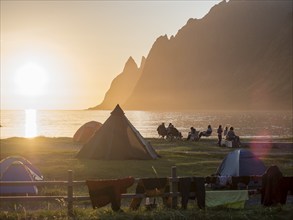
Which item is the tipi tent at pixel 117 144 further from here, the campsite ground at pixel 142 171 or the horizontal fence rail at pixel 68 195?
the horizontal fence rail at pixel 68 195

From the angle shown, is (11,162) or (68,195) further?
(11,162)

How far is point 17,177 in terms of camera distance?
19344mm

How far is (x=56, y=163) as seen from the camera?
29531mm

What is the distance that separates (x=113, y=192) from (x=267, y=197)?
16.6ft

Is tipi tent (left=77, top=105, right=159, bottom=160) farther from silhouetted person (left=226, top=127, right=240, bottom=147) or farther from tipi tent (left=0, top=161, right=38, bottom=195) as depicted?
silhouetted person (left=226, top=127, right=240, bottom=147)

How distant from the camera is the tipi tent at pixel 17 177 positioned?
18841mm

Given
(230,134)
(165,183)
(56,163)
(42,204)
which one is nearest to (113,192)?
(165,183)

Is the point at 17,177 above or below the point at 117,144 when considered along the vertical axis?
below

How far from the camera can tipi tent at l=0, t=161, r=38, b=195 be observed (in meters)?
18.8

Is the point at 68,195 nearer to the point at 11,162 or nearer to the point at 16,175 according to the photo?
the point at 16,175

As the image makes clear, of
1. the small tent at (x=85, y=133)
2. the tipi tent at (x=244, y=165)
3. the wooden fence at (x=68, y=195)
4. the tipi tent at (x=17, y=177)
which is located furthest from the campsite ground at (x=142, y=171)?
the small tent at (x=85, y=133)

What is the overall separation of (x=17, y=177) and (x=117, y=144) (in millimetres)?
12873

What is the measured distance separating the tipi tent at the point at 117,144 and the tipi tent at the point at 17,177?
38.8ft

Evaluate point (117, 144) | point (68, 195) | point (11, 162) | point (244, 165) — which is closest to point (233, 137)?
point (117, 144)
